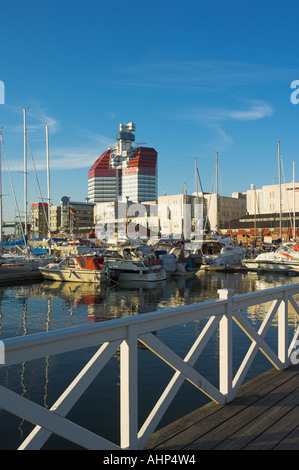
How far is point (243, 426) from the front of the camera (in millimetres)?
4262

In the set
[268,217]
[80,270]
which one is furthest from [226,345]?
[268,217]

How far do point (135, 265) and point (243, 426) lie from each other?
31895mm

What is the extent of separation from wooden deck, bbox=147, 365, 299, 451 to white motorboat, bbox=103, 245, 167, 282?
1189 inches

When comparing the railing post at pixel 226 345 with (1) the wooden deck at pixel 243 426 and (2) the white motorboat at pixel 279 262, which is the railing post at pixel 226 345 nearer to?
(1) the wooden deck at pixel 243 426

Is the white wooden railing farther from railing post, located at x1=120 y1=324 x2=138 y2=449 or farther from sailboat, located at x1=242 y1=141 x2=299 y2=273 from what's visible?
sailboat, located at x1=242 y1=141 x2=299 y2=273

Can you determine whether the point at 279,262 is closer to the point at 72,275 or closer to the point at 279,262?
the point at 279,262

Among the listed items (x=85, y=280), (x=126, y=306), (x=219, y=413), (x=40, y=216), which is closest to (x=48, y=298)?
(x=126, y=306)

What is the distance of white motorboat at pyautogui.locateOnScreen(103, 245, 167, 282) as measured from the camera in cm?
3553

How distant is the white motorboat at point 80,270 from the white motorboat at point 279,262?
57.1ft

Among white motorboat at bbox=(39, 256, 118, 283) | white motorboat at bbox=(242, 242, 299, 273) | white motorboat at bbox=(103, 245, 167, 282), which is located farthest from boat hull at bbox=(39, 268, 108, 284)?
white motorboat at bbox=(242, 242, 299, 273)

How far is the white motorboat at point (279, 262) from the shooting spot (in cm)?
4125

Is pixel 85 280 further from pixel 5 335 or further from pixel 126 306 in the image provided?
pixel 5 335

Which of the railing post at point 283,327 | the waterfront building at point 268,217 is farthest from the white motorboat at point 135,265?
the waterfront building at point 268,217

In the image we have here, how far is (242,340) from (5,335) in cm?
957
